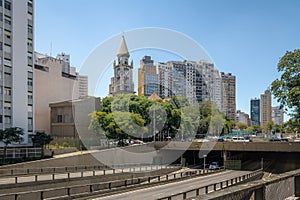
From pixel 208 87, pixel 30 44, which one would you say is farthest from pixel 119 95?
pixel 208 87

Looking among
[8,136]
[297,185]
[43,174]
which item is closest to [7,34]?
[8,136]

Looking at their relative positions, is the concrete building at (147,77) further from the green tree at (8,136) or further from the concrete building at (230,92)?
the concrete building at (230,92)

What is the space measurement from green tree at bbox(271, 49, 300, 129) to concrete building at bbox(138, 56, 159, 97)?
2231 centimetres

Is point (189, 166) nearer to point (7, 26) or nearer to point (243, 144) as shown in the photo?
point (243, 144)

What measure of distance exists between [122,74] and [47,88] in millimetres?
26802

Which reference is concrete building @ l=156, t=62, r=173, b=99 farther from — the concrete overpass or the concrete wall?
the concrete wall

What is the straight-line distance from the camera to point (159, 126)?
6631 cm

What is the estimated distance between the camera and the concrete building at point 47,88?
67250 millimetres

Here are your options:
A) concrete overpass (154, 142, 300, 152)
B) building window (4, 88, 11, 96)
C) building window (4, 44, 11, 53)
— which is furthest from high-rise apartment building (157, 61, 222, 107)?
building window (4, 88, 11, 96)

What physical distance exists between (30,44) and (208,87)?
55.9 m

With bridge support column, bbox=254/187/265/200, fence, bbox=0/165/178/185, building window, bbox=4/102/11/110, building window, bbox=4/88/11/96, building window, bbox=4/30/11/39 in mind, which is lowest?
fence, bbox=0/165/178/185

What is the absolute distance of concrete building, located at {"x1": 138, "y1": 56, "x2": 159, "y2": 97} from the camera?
54.4 meters

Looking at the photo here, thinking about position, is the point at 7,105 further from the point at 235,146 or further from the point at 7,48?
the point at 235,146

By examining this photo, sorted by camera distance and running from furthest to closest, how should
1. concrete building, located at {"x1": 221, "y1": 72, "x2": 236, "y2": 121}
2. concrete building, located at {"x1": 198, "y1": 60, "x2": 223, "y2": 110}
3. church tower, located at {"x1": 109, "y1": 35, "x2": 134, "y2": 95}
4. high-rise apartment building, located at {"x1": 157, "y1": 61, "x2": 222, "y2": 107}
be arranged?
concrete building, located at {"x1": 221, "y1": 72, "x2": 236, "y2": 121}
concrete building, located at {"x1": 198, "y1": 60, "x2": 223, "y2": 110}
high-rise apartment building, located at {"x1": 157, "y1": 61, "x2": 222, "y2": 107}
church tower, located at {"x1": 109, "y1": 35, "x2": 134, "y2": 95}
